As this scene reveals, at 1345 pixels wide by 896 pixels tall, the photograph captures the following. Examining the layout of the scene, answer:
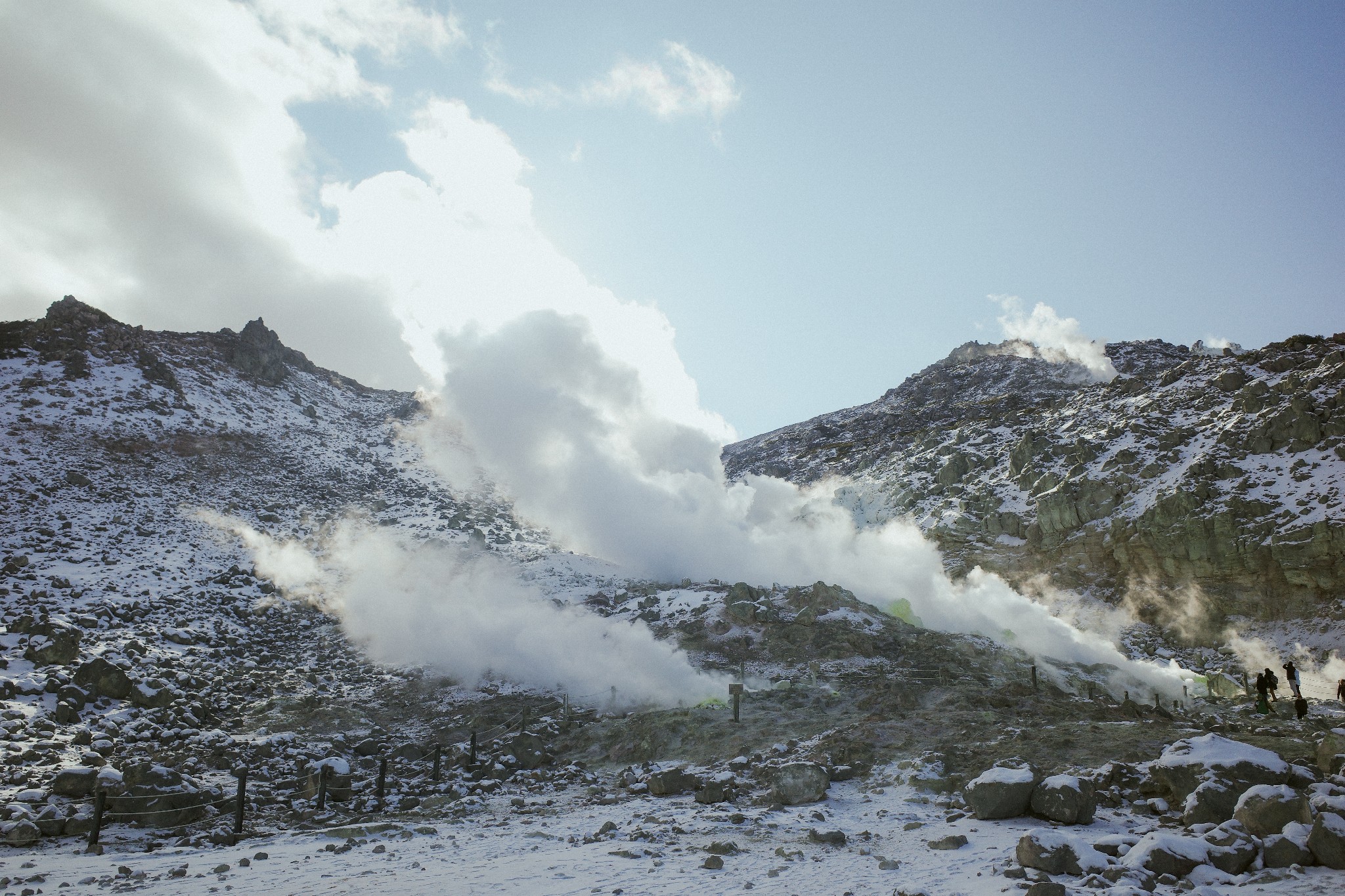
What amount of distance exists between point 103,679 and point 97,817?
988cm

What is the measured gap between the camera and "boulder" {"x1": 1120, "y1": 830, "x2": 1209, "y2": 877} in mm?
7859

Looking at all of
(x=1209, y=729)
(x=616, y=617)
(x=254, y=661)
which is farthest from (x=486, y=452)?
(x=1209, y=729)

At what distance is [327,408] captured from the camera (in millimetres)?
71188

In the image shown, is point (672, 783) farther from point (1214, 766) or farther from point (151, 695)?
point (151, 695)

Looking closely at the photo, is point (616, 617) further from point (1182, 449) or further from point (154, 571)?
point (1182, 449)

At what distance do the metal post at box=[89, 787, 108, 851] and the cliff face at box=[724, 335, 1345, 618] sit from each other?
140 feet

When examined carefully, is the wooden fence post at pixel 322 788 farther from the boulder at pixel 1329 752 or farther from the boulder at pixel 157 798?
the boulder at pixel 1329 752

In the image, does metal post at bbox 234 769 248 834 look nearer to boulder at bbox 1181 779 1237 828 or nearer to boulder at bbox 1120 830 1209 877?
boulder at bbox 1120 830 1209 877

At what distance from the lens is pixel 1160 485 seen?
39438 millimetres

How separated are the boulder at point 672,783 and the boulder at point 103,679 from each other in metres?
16.7

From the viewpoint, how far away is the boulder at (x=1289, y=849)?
24.7 ft

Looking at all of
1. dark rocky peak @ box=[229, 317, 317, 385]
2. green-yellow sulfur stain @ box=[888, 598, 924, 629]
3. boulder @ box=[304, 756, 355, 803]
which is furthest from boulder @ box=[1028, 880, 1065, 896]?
dark rocky peak @ box=[229, 317, 317, 385]

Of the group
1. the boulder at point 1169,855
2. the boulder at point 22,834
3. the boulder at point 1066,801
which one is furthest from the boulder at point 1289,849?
the boulder at point 22,834

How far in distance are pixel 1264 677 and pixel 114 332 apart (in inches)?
3020
